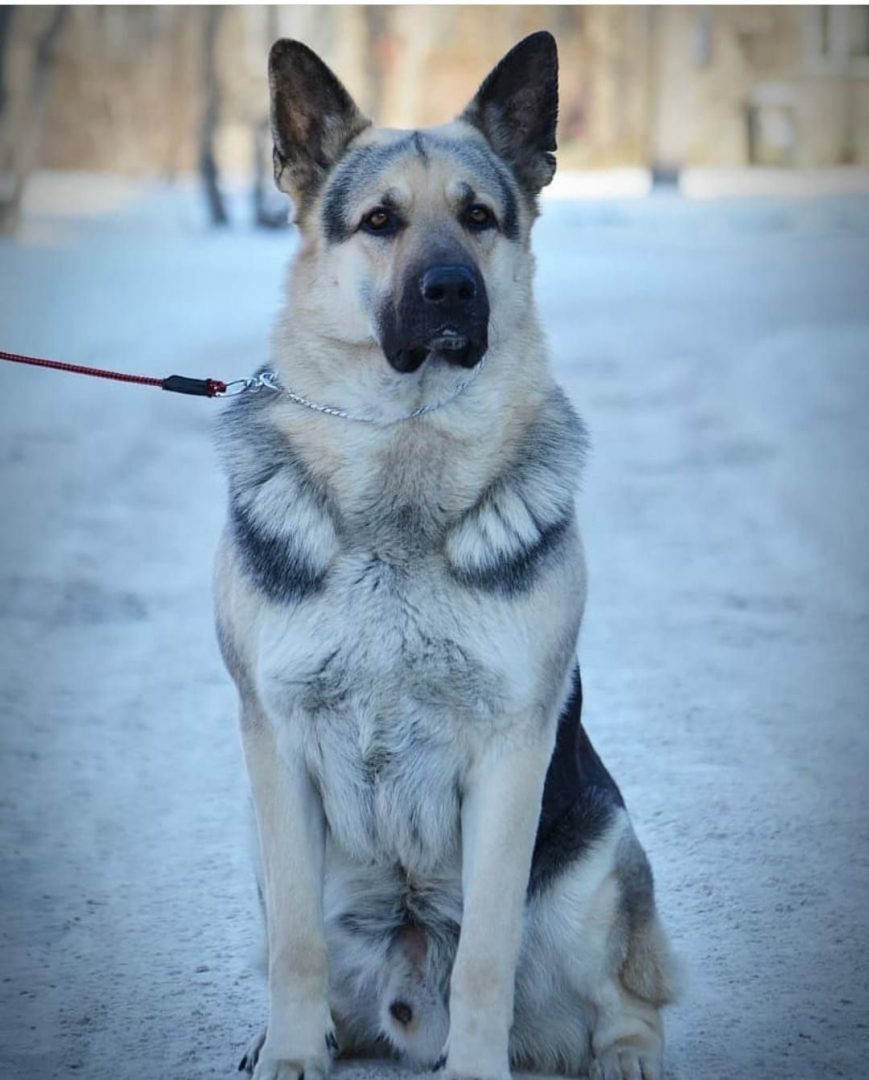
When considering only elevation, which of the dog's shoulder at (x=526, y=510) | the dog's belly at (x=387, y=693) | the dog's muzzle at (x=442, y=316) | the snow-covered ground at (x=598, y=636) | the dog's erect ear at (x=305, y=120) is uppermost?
the dog's erect ear at (x=305, y=120)

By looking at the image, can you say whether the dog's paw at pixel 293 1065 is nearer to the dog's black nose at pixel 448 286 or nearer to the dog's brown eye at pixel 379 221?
the dog's black nose at pixel 448 286

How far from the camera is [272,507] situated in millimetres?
3449

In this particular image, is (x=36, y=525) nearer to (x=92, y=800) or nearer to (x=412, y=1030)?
(x=92, y=800)

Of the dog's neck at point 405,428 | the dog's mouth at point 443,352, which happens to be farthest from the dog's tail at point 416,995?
the dog's mouth at point 443,352

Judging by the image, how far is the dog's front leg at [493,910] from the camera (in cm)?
320

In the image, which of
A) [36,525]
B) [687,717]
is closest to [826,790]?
[687,717]

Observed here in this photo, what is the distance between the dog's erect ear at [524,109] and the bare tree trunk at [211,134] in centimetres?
1412

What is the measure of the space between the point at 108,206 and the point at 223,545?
1413 cm

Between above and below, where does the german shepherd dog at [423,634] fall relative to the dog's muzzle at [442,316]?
below

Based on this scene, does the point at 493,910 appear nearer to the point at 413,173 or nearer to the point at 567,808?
the point at 567,808

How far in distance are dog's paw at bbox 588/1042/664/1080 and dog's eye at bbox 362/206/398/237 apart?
189 centimetres

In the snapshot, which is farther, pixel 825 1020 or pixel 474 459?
pixel 825 1020

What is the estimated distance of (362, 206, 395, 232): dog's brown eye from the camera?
3.60 metres

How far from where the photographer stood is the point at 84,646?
7.19m
